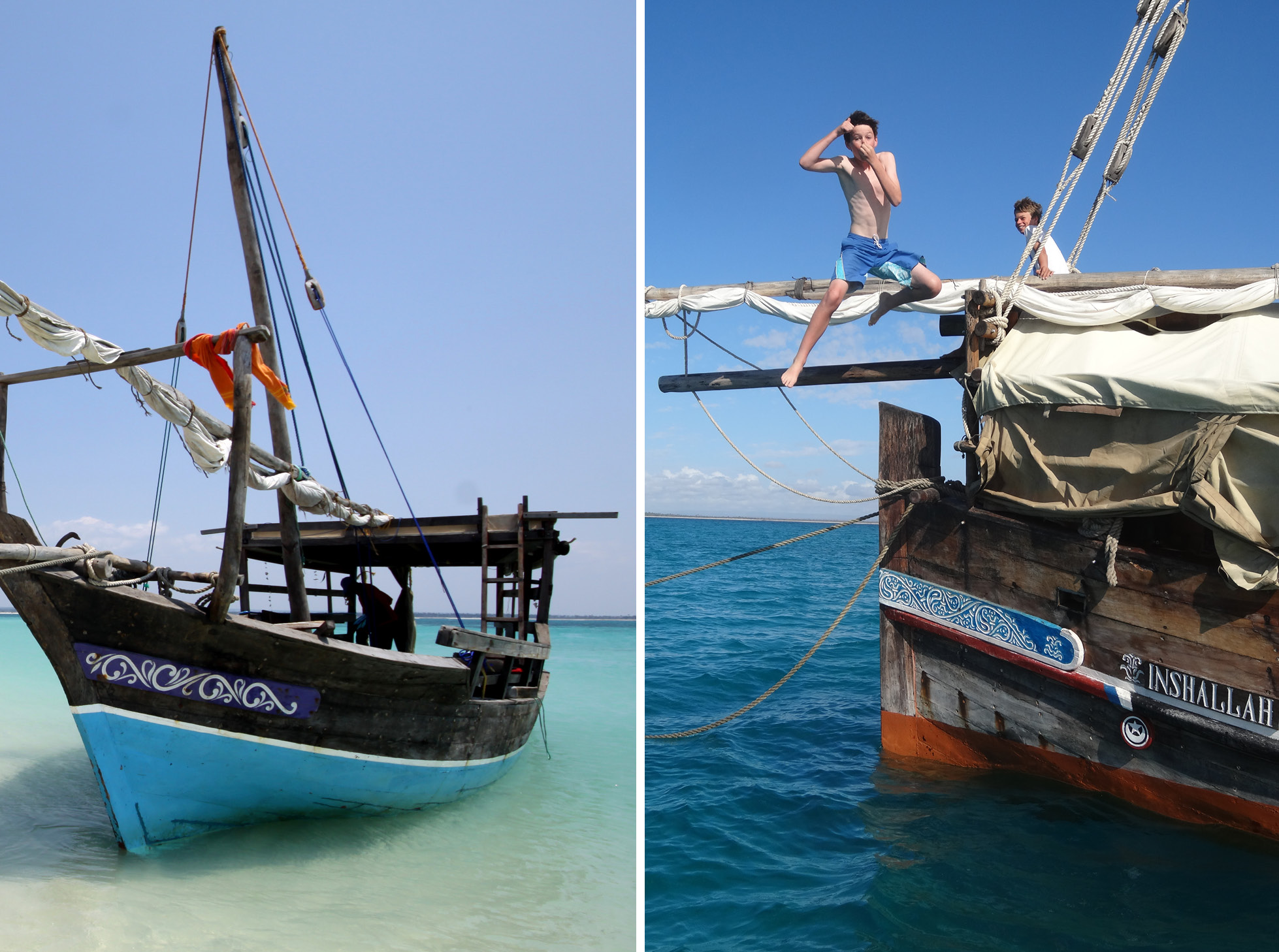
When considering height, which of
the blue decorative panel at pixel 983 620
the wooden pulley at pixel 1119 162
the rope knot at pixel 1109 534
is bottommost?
the blue decorative panel at pixel 983 620

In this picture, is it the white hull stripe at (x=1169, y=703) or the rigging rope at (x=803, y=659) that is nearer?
the white hull stripe at (x=1169, y=703)

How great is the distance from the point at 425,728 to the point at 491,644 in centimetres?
103

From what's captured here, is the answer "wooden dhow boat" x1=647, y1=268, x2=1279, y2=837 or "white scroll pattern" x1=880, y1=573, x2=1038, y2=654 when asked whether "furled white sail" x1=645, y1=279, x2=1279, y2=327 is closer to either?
"wooden dhow boat" x1=647, y1=268, x2=1279, y2=837

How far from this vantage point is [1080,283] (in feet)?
22.1

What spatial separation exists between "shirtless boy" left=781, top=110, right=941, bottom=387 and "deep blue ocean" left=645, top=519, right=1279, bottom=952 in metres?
3.39

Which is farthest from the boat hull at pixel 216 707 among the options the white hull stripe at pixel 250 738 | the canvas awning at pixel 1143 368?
the canvas awning at pixel 1143 368

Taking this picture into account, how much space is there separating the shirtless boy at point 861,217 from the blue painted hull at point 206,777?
16.3 feet

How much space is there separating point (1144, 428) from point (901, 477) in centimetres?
197

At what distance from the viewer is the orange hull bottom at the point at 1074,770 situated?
219 inches

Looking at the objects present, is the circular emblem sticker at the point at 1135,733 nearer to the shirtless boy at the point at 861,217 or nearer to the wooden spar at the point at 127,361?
the shirtless boy at the point at 861,217

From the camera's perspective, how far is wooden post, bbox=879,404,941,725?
7.21 meters

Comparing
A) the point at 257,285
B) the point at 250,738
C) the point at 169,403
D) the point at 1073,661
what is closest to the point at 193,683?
the point at 250,738

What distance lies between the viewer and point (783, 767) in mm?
6980

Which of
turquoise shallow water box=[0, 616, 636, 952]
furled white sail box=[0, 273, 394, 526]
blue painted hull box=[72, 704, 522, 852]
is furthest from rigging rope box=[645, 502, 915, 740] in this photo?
furled white sail box=[0, 273, 394, 526]
